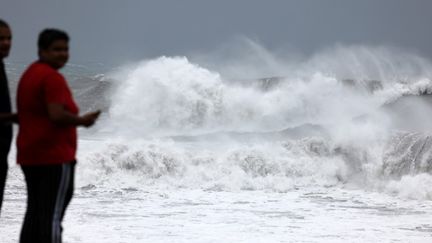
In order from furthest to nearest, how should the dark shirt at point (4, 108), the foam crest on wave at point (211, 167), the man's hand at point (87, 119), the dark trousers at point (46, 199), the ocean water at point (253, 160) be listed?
the foam crest on wave at point (211, 167)
the ocean water at point (253, 160)
the dark shirt at point (4, 108)
the dark trousers at point (46, 199)
the man's hand at point (87, 119)

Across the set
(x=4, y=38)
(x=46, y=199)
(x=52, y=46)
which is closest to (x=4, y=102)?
(x=4, y=38)

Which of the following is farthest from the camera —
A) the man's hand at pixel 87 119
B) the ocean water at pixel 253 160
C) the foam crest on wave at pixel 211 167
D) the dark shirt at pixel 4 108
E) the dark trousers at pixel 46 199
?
the foam crest on wave at pixel 211 167

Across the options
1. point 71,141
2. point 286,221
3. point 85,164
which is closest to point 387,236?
point 286,221

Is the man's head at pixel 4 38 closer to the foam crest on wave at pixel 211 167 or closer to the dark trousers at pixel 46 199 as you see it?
the dark trousers at pixel 46 199

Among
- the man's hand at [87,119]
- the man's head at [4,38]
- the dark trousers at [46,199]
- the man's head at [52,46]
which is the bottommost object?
the dark trousers at [46,199]

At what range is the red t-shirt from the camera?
2.74 metres

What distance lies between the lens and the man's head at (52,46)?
290 centimetres

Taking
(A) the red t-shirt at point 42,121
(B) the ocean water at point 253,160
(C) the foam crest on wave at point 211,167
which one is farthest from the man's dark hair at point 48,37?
(C) the foam crest on wave at point 211,167

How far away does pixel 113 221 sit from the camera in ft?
21.4

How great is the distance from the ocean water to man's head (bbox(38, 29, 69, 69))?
9.53ft

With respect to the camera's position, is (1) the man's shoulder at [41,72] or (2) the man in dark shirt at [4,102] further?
(2) the man in dark shirt at [4,102]

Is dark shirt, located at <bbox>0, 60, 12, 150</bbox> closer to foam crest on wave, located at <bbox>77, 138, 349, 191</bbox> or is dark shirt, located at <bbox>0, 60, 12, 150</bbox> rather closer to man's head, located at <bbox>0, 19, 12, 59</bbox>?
man's head, located at <bbox>0, 19, 12, 59</bbox>

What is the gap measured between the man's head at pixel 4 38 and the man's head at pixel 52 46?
1.51 feet

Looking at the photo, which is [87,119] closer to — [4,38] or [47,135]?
[47,135]
